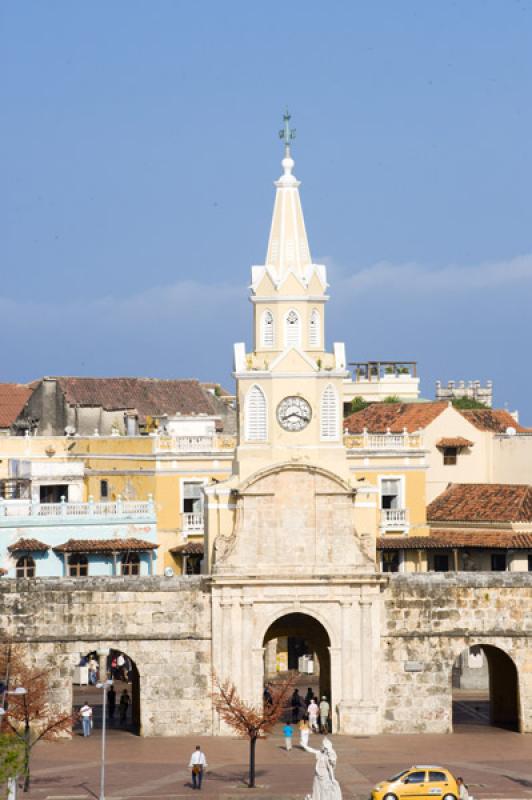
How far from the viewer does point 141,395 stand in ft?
413

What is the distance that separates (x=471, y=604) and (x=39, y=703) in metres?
15.4

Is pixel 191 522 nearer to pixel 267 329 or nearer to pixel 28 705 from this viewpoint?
pixel 267 329

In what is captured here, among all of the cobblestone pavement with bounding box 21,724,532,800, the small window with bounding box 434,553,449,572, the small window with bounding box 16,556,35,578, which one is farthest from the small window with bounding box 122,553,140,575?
the cobblestone pavement with bounding box 21,724,532,800

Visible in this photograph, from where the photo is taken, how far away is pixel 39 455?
115m

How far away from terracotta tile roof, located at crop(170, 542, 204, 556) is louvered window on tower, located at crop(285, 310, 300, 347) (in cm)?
1955

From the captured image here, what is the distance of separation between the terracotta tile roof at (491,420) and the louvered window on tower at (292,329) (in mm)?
35849

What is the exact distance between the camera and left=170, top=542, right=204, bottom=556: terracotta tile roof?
4110 inches

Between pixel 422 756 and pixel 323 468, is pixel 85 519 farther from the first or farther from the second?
pixel 422 756

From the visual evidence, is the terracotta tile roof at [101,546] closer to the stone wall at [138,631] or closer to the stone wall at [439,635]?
the stone wall at [138,631]

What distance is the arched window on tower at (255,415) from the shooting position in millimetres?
85500

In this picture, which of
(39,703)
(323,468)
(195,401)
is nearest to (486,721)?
(323,468)

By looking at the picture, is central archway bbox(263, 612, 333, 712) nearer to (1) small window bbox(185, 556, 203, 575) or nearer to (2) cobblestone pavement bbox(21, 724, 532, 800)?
(2) cobblestone pavement bbox(21, 724, 532, 800)

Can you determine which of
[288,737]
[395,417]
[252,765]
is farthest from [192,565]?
[252,765]

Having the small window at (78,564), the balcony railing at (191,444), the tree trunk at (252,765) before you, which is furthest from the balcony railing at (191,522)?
the tree trunk at (252,765)
